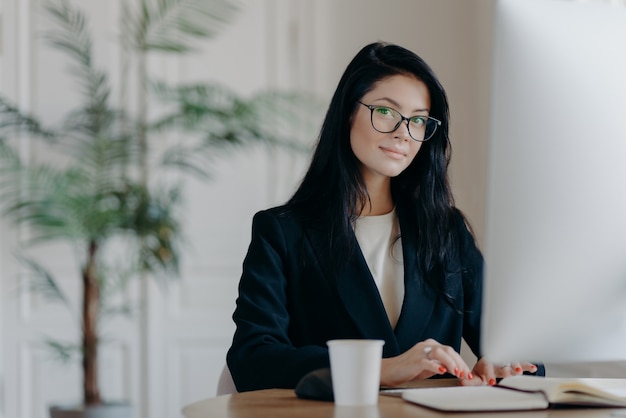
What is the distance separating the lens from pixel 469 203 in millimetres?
4254

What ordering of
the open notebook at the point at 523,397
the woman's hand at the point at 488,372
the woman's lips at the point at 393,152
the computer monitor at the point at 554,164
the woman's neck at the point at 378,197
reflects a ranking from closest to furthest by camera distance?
the computer monitor at the point at 554,164 → the open notebook at the point at 523,397 → the woman's hand at the point at 488,372 → the woman's lips at the point at 393,152 → the woman's neck at the point at 378,197

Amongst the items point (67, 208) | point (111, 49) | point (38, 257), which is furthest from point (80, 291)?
point (111, 49)

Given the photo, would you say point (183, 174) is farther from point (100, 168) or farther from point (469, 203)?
point (469, 203)

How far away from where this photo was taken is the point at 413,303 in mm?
1817

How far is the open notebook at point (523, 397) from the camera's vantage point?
116 cm

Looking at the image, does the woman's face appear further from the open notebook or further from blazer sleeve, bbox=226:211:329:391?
the open notebook

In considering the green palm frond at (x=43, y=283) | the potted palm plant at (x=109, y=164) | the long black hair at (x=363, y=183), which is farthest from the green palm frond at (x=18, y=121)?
the long black hair at (x=363, y=183)

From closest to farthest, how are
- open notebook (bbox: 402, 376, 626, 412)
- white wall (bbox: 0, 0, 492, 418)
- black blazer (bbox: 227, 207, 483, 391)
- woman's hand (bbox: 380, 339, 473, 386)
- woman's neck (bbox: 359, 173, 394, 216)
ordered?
open notebook (bbox: 402, 376, 626, 412), woman's hand (bbox: 380, 339, 473, 386), black blazer (bbox: 227, 207, 483, 391), woman's neck (bbox: 359, 173, 394, 216), white wall (bbox: 0, 0, 492, 418)

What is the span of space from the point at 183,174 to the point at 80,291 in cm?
68

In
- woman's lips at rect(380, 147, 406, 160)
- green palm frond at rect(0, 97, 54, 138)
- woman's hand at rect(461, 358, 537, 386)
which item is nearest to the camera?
woman's hand at rect(461, 358, 537, 386)

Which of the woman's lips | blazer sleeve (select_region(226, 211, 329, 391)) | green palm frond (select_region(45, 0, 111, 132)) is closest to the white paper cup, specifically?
blazer sleeve (select_region(226, 211, 329, 391))

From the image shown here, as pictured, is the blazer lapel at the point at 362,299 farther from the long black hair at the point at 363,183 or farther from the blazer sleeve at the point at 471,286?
the blazer sleeve at the point at 471,286

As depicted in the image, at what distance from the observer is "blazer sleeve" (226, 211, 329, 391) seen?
1533mm

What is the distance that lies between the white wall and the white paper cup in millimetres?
3039
